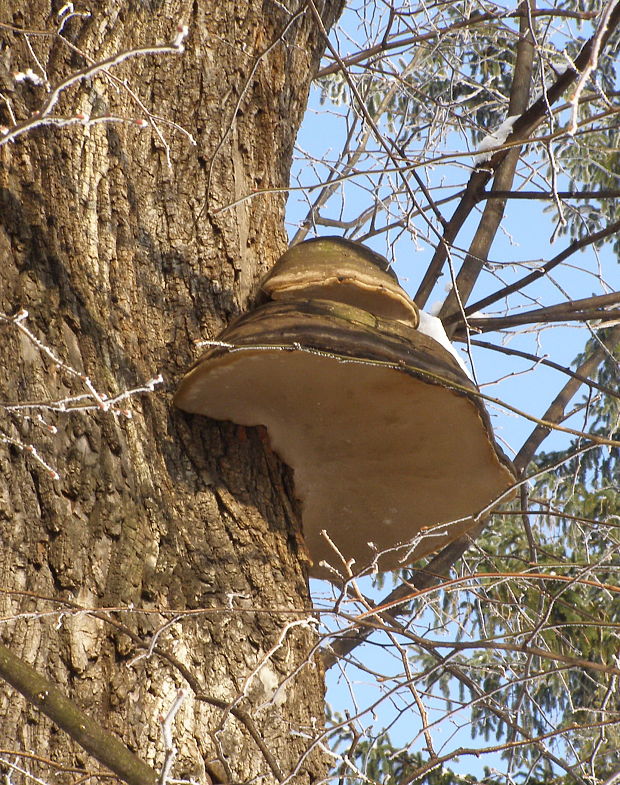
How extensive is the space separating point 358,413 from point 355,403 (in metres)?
0.05

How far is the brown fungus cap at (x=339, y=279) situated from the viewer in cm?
236

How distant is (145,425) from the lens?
82.5 inches

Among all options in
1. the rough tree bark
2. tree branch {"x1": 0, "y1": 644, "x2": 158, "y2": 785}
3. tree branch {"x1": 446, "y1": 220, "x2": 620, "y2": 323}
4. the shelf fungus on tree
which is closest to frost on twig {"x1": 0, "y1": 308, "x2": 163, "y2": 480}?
the rough tree bark

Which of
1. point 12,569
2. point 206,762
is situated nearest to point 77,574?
point 12,569

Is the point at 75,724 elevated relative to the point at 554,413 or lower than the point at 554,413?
lower

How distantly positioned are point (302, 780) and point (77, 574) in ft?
2.23

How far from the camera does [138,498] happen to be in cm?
198

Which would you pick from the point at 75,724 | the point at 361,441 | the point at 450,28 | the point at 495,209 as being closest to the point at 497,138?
the point at 495,209

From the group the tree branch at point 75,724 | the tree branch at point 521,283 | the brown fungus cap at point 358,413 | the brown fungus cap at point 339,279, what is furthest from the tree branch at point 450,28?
the tree branch at point 75,724

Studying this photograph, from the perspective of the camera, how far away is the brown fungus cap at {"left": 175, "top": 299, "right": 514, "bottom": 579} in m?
2.05

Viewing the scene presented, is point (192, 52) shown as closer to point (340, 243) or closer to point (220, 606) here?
point (340, 243)

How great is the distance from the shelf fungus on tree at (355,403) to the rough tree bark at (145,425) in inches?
5.5

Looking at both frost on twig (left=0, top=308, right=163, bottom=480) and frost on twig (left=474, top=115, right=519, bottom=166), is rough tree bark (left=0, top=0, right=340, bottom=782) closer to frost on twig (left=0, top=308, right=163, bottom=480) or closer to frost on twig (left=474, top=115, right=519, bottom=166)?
frost on twig (left=0, top=308, right=163, bottom=480)

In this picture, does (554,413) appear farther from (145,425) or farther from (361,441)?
(145,425)
